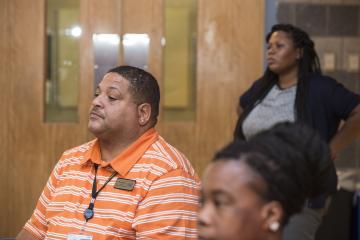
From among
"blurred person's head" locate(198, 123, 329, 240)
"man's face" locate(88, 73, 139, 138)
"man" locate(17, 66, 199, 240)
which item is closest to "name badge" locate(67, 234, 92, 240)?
"man" locate(17, 66, 199, 240)

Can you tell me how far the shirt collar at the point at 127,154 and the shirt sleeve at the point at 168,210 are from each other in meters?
0.15

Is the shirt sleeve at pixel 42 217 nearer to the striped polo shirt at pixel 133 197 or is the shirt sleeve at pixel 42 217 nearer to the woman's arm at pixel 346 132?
the striped polo shirt at pixel 133 197

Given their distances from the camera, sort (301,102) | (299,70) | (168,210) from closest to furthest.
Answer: (168,210)
(301,102)
(299,70)

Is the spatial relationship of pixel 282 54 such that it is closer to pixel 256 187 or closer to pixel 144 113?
pixel 144 113

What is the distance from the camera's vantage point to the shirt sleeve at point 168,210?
Answer: 224 cm

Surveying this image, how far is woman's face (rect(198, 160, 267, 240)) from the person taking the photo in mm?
1439

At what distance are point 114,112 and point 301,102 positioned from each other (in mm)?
1093

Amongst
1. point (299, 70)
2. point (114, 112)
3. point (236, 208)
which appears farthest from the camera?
point (299, 70)

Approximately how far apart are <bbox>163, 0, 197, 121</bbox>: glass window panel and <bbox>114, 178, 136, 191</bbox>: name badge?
78.0 inches

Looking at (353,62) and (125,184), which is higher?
(353,62)

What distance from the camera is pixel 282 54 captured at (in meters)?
3.43

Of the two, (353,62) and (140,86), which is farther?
(353,62)

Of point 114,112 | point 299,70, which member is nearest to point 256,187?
point 114,112

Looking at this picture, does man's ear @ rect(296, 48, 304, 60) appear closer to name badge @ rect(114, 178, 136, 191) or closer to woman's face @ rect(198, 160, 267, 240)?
name badge @ rect(114, 178, 136, 191)
